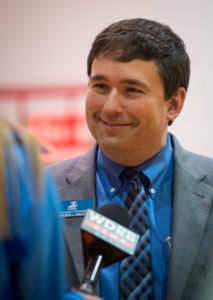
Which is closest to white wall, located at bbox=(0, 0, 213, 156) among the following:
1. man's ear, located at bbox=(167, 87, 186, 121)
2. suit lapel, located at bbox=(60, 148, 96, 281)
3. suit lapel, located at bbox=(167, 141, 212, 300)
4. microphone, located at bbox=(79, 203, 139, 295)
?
man's ear, located at bbox=(167, 87, 186, 121)

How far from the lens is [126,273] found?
63.7 inches

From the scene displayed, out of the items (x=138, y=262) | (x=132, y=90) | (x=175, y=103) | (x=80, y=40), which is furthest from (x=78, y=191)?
(x=80, y=40)

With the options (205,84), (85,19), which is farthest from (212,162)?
(85,19)

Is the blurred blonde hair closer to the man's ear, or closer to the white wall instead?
the man's ear

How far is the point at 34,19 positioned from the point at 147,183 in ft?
6.33

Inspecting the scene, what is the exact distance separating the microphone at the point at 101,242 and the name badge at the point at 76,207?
1.99 feet

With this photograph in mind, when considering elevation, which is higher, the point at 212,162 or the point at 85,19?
the point at 85,19

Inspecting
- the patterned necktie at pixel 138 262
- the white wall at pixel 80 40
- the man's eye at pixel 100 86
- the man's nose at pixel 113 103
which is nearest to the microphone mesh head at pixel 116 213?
the patterned necktie at pixel 138 262

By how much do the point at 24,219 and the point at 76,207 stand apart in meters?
1.05

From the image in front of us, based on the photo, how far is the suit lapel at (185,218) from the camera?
5.25ft

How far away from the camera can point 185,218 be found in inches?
67.0

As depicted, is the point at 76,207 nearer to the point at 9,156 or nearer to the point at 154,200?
the point at 154,200

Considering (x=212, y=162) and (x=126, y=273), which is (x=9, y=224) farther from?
(x=212, y=162)

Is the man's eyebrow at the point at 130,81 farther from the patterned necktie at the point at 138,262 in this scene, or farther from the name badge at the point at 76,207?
the name badge at the point at 76,207
